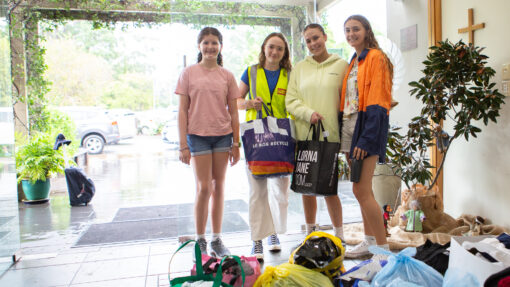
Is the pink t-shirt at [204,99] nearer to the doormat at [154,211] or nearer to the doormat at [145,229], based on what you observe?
the doormat at [145,229]

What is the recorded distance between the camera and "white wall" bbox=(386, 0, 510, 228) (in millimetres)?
2775

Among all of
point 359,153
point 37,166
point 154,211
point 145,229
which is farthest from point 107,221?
point 359,153

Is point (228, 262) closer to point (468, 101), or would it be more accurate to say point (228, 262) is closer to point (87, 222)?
point (468, 101)

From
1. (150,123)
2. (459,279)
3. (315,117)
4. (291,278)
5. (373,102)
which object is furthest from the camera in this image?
(150,123)

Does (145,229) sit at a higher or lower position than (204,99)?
lower

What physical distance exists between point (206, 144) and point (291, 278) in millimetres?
1056

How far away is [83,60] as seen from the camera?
14.2 m

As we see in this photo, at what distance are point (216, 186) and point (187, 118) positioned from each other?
487mm

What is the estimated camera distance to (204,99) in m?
2.52

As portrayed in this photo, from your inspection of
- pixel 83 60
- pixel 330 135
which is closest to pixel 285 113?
pixel 330 135

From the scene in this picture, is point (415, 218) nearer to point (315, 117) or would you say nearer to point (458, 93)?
point (458, 93)

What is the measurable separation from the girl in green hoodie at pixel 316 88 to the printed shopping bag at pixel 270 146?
103 mm

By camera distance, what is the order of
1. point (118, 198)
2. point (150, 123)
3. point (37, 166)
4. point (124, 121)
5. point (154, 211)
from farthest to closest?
point (150, 123)
point (124, 121)
point (118, 198)
point (37, 166)
point (154, 211)

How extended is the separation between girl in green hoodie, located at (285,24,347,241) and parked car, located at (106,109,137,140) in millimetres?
8253
